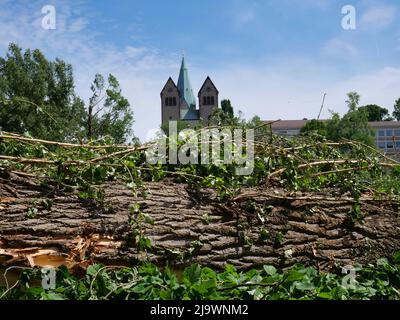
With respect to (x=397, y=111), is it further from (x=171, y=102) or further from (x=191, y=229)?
(x=191, y=229)

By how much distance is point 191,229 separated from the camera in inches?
135

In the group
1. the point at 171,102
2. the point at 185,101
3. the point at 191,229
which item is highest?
the point at 171,102

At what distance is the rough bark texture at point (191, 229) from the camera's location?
3223mm

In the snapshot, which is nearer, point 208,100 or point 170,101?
point 208,100

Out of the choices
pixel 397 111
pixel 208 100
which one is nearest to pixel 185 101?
pixel 208 100

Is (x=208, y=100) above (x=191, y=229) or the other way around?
above

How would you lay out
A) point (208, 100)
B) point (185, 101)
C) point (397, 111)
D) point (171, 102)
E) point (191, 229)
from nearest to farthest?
point (191, 229) < point (185, 101) < point (208, 100) < point (171, 102) < point (397, 111)

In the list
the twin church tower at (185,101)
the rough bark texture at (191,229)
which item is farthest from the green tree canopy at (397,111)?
the rough bark texture at (191,229)

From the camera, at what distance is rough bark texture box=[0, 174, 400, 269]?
322 cm

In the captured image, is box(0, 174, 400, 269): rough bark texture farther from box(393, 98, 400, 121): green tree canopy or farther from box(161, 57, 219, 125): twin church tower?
box(393, 98, 400, 121): green tree canopy

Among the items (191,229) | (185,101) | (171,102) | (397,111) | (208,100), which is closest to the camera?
(191,229)

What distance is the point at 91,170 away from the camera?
367 cm

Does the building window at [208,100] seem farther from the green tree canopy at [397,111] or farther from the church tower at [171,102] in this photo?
the green tree canopy at [397,111]
